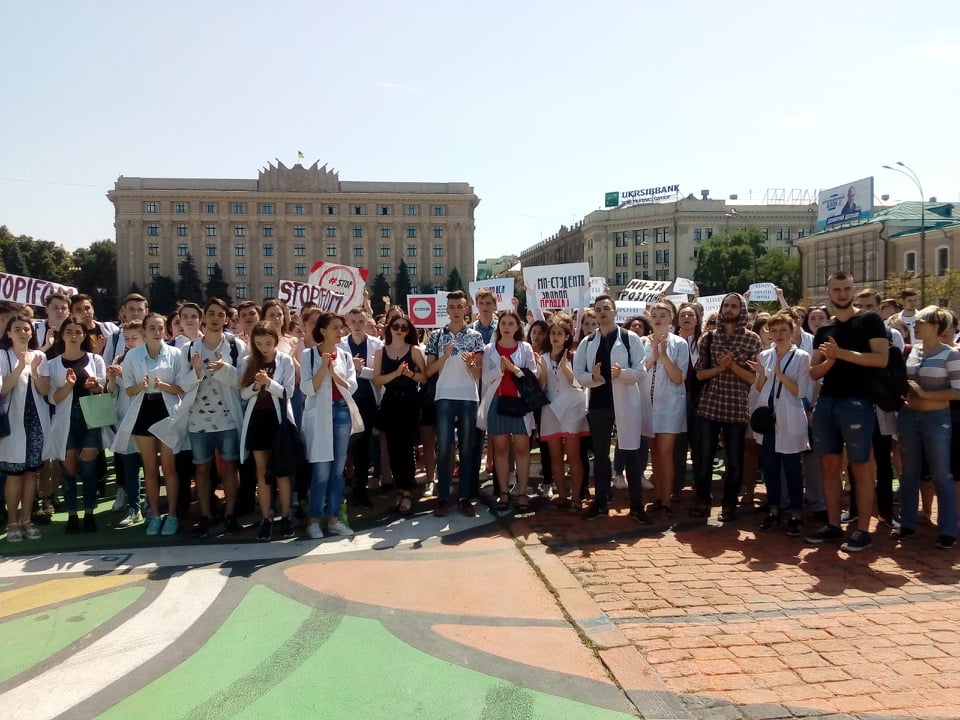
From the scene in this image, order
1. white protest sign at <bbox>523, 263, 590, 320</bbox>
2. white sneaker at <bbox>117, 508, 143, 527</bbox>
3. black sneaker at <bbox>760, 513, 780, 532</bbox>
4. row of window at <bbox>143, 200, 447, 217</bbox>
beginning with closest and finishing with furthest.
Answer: black sneaker at <bbox>760, 513, 780, 532</bbox>, white sneaker at <bbox>117, 508, 143, 527</bbox>, white protest sign at <bbox>523, 263, 590, 320</bbox>, row of window at <bbox>143, 200, 447, 217</bbox>

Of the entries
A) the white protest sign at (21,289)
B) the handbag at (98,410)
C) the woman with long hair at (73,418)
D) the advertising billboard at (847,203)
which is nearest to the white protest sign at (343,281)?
the white protest sign at (21,289)

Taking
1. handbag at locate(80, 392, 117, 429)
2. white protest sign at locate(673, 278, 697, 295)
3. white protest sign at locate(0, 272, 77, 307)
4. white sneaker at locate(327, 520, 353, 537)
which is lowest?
white sneaker at locate(327, 520, 353, 537)

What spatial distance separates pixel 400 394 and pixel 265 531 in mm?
1888

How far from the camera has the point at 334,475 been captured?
21.7 feet

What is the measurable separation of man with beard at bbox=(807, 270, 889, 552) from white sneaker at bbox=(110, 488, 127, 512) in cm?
672

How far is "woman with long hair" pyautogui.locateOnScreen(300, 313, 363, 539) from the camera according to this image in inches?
254

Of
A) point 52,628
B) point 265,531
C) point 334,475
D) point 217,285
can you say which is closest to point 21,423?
point 265,531

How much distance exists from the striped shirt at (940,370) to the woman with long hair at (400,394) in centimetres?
448

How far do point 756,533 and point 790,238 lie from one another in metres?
98.3

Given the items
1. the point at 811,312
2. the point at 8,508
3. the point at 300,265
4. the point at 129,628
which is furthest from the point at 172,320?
the point at 300,265

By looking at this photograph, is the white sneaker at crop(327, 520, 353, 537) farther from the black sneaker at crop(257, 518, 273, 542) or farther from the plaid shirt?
the plaid shirt

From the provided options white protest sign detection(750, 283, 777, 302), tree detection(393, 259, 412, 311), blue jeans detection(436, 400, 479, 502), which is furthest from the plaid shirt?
tree detection(393, 259, 412, 311)

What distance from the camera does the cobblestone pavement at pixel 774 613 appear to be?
11.6ft

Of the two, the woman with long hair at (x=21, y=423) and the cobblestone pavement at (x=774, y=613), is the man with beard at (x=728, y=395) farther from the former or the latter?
the woman with long hair at (x=21, y=423)
